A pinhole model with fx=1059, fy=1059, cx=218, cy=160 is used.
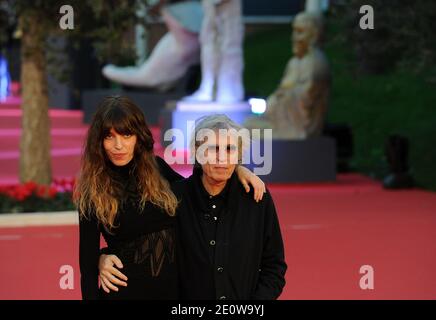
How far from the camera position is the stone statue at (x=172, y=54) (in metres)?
21.2

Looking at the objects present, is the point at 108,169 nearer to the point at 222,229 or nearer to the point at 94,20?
the point at 222,229

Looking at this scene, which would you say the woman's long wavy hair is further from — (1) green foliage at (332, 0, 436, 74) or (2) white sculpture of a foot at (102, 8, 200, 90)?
(2) white sculpture of a foot at (102, 8, 200, 90)

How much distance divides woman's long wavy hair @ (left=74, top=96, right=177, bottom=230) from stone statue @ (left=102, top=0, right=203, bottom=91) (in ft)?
56.9

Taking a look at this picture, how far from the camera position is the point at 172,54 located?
2172 cm

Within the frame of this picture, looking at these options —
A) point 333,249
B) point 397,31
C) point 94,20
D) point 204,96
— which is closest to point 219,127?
point 333,249

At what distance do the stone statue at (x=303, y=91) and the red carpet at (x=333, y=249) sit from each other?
→ 62.1 inches

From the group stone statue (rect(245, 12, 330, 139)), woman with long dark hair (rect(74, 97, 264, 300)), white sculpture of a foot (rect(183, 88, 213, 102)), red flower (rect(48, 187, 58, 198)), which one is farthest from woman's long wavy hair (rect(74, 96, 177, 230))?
white sculpture of a foot (rect(183, 88, 213, 102))

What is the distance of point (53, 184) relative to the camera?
1182 centimetres

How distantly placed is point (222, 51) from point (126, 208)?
47.6 ft

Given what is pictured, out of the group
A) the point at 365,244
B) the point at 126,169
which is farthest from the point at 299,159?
the point at 126,169

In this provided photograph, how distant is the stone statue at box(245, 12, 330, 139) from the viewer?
1419 cm
